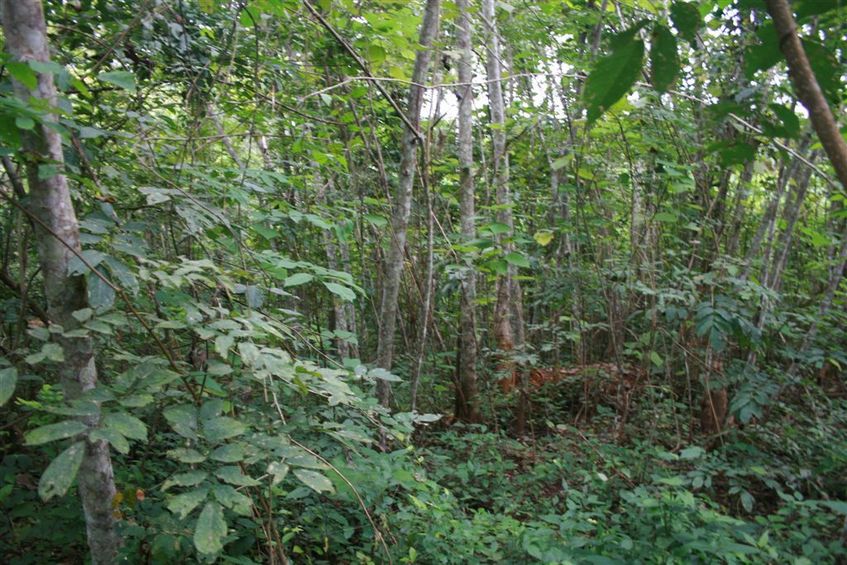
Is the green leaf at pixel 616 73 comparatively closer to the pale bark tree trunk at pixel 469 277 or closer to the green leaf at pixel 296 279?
the green leaf at pixel 296 279

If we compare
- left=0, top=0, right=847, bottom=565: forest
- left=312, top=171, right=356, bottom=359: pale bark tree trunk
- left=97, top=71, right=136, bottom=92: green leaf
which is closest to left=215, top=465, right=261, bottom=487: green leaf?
left=0, top=0, right=847, bottom=565: forest

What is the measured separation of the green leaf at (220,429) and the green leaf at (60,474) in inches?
12.1

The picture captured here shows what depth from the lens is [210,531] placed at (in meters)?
1.51

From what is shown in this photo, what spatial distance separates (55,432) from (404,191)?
95.5 inches

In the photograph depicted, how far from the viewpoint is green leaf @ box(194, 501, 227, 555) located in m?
1.49

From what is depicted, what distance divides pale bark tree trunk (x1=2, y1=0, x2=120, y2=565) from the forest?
0.03 ft

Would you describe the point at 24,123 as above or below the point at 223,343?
above

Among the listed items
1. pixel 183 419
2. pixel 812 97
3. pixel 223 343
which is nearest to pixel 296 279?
pixel 223 343

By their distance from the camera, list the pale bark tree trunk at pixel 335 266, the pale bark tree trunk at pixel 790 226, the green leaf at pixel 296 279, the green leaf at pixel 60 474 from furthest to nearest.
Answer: the pale bark tree trunk at pixel 335 266
the pale bark tree trunk at pixel 790 226
the green leaf at pixel 296 279
the green leaf at pixel 60 474

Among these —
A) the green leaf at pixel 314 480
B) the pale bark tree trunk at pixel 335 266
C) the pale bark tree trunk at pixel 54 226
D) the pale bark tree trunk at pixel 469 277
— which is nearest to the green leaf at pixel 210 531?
the green leaf at pixel 314 480

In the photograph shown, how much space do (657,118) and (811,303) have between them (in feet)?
9.72

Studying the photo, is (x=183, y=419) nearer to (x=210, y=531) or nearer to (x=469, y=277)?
(x=210, y=531)

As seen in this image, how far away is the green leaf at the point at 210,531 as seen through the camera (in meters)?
1.49

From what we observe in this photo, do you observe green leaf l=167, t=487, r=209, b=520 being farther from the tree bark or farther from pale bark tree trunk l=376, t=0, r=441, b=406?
pale bark tree trunk l=376, t=0, r=441, b=406
